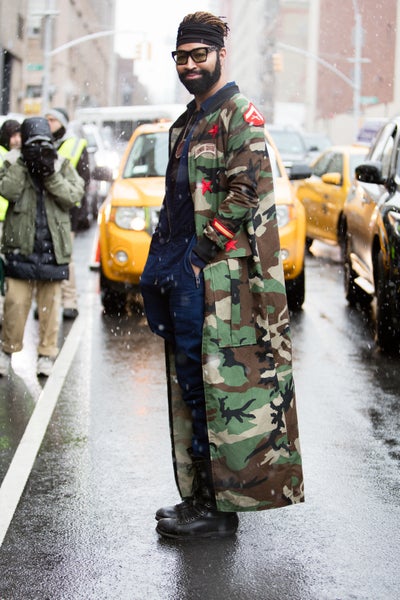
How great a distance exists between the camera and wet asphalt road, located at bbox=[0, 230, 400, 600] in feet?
13.5

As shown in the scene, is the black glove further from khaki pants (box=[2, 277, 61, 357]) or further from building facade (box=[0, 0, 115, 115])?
building facade (box=[0, 0, 115, 115])

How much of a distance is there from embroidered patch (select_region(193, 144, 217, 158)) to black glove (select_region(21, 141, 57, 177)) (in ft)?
11.0

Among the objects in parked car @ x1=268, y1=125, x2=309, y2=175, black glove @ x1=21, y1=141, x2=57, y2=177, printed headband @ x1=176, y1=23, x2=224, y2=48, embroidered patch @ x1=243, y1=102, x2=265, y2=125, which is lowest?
parked car @ x1=268, y1=125, x2=309, y2=175

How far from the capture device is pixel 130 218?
1041 centimetres

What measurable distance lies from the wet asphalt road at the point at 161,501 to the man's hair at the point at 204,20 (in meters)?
2.04

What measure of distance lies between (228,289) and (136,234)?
6.05 metres

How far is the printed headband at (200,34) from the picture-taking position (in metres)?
4.34

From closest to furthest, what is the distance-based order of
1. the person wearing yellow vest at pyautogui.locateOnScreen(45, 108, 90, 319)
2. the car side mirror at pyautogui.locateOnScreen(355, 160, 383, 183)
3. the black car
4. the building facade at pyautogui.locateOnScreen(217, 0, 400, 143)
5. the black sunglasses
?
the black sunglasses, the black car, the car side mirror at pyautogui.locateOnScreen(355, 160, 383, 183), the person wearing yellow vest at pyautogui.locateOnScreen(45, 108, 90, 319), the building facade at pyautogui.locateOnScreen(217, 0, 400, 143)

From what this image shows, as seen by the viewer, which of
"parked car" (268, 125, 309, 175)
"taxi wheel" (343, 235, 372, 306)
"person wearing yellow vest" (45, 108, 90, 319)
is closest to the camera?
"person wearing yellow vest" (45, 108, 90, 319)

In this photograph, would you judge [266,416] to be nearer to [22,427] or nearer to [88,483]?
[88,483]

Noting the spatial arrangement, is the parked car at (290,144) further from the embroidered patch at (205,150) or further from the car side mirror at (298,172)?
the embroidered patch at (205,150)

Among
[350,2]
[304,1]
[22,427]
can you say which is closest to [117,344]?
[22,427]

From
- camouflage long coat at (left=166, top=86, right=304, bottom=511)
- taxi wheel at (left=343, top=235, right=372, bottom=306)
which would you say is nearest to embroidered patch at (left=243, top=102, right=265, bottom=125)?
camouflage long coat at (left=166, top=86, right=304, bottom=511)

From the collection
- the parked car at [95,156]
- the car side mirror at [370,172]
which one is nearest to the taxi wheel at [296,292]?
the car side mirror at [370,172]
